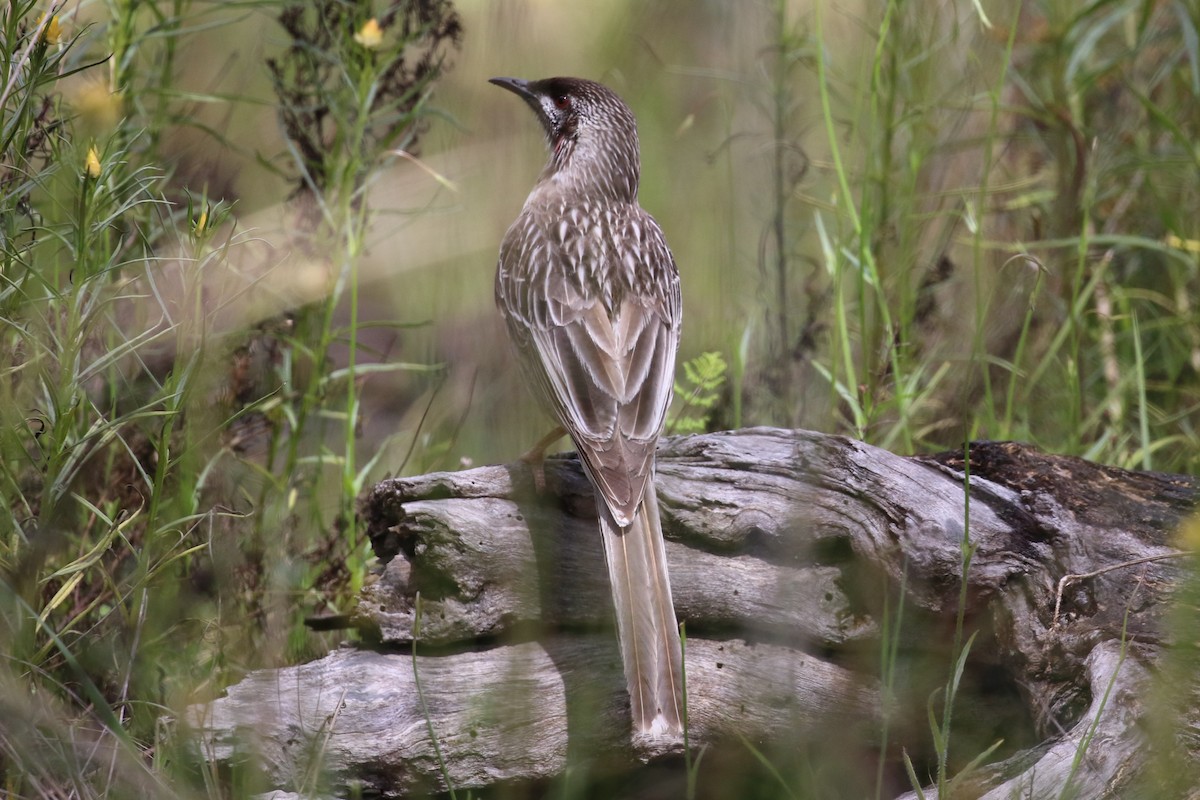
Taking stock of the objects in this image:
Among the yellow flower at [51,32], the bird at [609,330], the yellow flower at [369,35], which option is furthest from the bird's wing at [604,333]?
the yellow flower at [51,32]

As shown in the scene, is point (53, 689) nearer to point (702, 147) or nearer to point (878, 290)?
point (878, 290)

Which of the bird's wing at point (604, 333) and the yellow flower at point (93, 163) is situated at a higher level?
the yellow flower at point (93, 163)

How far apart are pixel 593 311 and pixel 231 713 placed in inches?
81.0

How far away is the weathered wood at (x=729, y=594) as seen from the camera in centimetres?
358

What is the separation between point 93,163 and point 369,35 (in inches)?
67.2

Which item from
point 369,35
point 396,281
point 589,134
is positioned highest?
point 369,35

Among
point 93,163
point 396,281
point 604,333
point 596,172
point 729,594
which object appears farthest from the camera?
point 396,281

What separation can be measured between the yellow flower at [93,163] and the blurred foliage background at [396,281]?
36 millimetres

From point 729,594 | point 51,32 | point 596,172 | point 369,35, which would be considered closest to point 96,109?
point 51,32

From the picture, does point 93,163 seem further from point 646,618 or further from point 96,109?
point 646,618

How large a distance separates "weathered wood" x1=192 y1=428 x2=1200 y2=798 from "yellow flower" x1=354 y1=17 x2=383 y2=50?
179 cm

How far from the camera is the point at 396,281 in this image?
282 inches

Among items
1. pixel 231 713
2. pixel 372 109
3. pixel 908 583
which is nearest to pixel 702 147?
pixel 372 109

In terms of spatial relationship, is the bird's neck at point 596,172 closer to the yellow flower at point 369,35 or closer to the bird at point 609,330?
the bird at point 609,330
